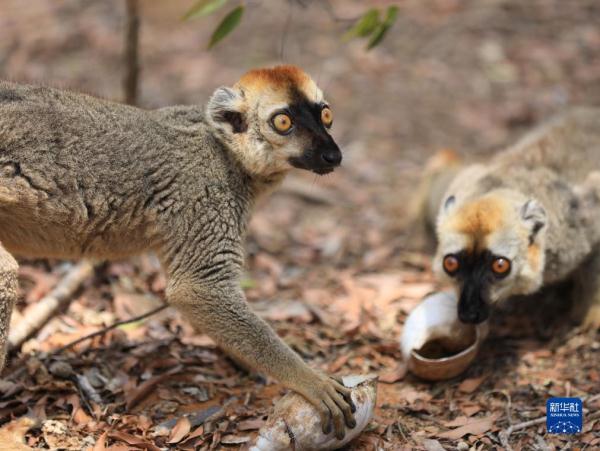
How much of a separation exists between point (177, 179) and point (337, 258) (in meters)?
3.89

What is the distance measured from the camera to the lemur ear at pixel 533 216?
709 centimetres

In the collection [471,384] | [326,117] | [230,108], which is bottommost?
[471,384]

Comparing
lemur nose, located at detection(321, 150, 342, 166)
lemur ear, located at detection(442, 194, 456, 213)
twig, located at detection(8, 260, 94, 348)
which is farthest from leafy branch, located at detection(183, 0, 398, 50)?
twig, located at detection(8, 260, 94, 348)

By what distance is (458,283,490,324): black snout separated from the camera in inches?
262

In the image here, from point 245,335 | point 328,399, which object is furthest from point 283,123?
point 328,399

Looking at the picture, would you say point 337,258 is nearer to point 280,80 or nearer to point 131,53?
point 131,53

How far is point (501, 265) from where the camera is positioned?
6.85 metres

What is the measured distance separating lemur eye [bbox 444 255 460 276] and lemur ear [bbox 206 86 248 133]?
93.3 inches

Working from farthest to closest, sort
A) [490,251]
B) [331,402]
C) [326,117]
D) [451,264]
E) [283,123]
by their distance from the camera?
[451,264] → [490,251] → [326,117] → [283,123] → [331,402]

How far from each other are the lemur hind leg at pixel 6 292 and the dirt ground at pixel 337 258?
2.93 ft

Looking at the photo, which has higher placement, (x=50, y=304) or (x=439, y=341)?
(x=50, y=304)

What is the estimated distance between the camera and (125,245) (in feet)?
20.9

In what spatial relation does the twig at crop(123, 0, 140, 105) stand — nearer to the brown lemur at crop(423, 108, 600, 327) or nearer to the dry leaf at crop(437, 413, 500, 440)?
the brown lemur at crop(423, 108, 600, 327)

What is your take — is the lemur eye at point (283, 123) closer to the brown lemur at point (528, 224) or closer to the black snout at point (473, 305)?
the brown lemur at point (528, 224)
